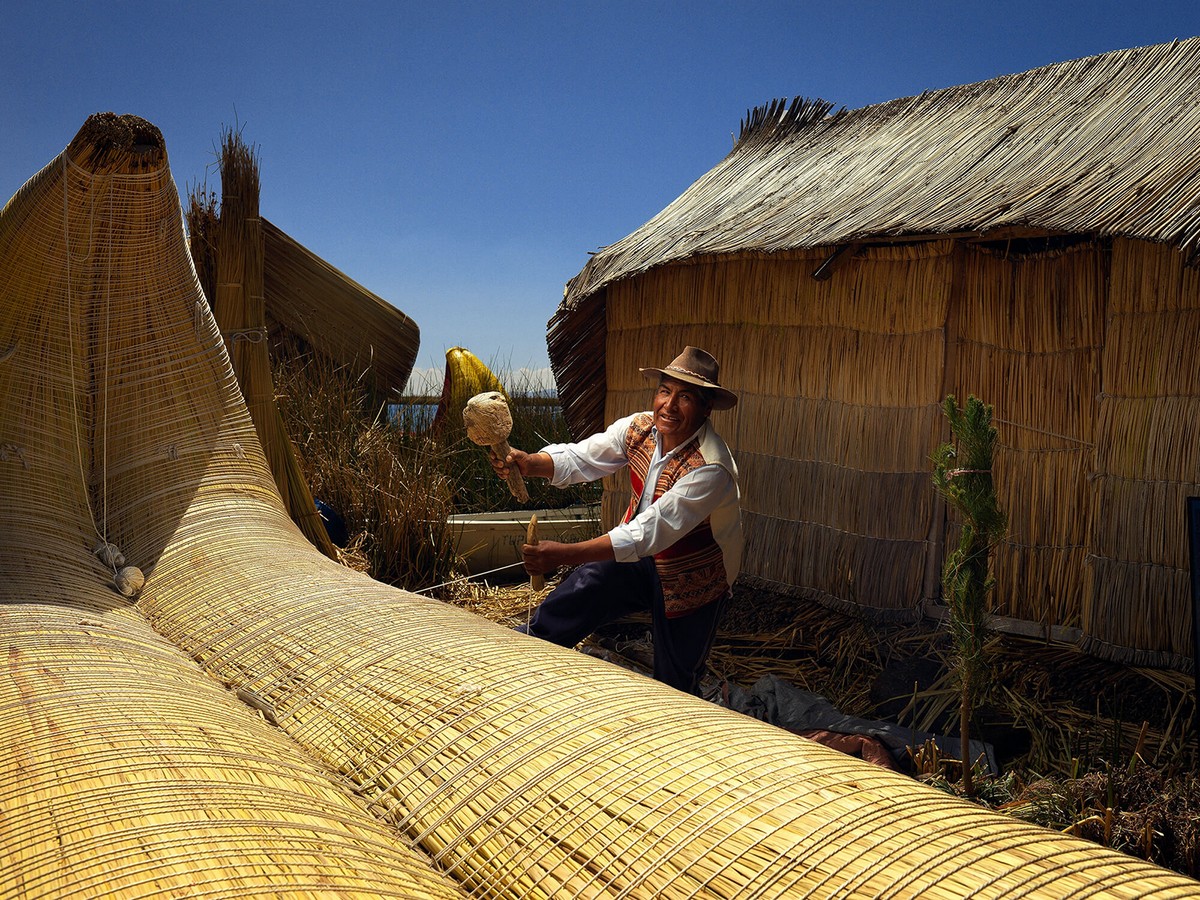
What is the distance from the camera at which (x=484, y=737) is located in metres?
1.69

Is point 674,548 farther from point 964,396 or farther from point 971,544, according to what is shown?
point 964,396

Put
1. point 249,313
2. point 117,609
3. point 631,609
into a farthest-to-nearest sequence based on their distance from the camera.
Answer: point 249,313
point 631,609
point 117,609

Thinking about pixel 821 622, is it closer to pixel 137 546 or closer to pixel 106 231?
pixel 137 546

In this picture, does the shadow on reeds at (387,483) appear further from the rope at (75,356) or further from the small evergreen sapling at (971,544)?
the small evergreen sapling at (971,544)

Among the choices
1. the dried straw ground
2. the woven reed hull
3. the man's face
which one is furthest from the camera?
the man's face

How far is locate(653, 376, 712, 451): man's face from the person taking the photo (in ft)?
11.7

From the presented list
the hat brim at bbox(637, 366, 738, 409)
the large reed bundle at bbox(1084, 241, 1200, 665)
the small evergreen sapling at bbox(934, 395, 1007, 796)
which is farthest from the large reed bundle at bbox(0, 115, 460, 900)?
the large reed bundle at bbox(1084, 241, 1200, 665)

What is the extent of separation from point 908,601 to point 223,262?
11.6ft

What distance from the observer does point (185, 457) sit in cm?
310

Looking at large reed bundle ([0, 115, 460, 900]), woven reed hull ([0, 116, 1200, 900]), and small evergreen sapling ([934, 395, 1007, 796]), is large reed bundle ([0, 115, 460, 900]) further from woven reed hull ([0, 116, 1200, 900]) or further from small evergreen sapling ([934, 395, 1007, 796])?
small evergreen sapling ([934, 395, 1007, 796])

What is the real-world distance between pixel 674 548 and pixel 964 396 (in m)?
1.85

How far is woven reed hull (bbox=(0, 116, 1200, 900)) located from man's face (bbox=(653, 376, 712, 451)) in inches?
51.9

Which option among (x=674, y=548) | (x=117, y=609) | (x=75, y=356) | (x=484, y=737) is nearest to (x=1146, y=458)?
(x=674, y=548)

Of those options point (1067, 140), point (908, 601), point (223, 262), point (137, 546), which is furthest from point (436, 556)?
point (1067, 140)
